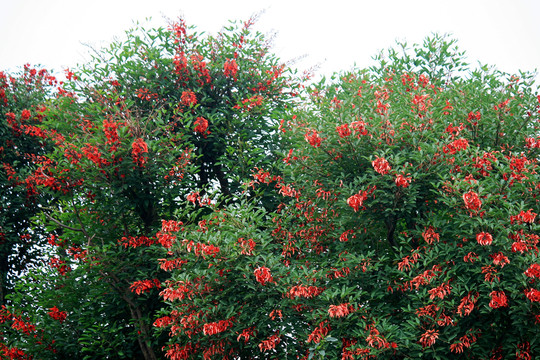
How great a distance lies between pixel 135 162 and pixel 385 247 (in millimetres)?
4963

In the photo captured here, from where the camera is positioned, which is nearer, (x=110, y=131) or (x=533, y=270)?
(x=533, y=270)

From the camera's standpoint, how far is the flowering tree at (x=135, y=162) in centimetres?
1027

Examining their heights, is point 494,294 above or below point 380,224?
below

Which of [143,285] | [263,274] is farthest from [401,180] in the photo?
[143,285]

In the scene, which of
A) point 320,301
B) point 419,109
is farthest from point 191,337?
point 419,109

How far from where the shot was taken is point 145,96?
12234 mm

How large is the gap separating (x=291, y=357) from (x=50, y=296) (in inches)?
244

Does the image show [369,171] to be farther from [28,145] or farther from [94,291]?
[28,145]

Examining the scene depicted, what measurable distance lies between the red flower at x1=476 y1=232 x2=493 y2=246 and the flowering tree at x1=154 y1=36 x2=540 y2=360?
0.15 ft

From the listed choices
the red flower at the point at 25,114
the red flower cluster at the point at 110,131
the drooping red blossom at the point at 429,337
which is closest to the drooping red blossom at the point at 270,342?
the drooping red blossom at the point at 429,337

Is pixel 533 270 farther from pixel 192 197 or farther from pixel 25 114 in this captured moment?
pixel 25 114

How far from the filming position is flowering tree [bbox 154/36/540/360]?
742cm

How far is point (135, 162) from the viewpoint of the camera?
9.96 m

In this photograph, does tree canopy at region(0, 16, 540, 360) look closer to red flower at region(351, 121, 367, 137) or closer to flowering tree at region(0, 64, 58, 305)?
red flower at region(351, 121, 367, 137)
